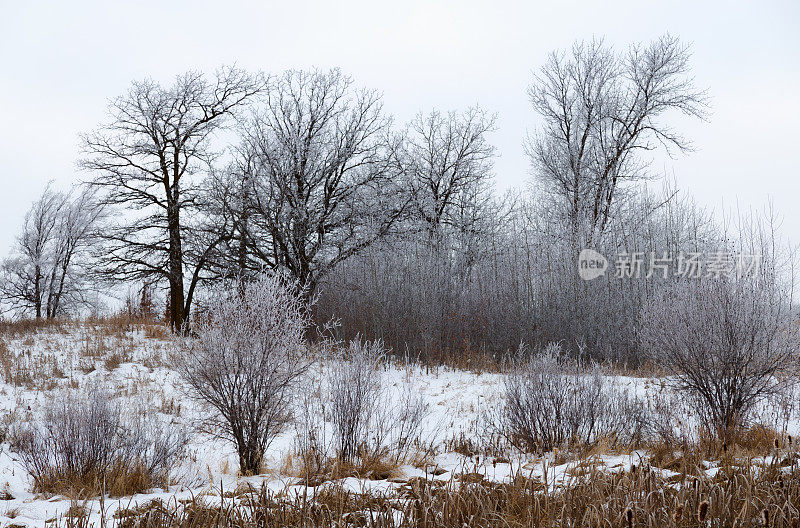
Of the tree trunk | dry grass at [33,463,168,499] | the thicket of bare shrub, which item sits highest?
the tree trunk

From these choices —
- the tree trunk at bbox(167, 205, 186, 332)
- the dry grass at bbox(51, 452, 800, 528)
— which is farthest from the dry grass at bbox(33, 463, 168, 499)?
the tree trunk at bbox(167, 205, 186, 332)

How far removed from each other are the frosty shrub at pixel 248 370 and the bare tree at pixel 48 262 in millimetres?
22776

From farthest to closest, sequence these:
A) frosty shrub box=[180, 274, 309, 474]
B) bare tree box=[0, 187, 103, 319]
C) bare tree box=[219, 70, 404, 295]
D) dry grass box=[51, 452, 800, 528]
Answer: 1. bare tree box=[0, 187, 103, 319]
2. bare tree box=[219, 70, 404, 295]
3. frosty shrub box=[180, 274, 309, 474]
4. dry grass box=[51, 452, 800, 528]

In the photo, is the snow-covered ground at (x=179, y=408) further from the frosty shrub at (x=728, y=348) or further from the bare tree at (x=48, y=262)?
the bare tree at (x=48, y=262)

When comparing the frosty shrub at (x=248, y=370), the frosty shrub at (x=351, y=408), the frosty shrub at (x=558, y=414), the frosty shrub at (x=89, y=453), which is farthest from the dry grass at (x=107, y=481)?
the frosty shrub at (x=558, y=414)

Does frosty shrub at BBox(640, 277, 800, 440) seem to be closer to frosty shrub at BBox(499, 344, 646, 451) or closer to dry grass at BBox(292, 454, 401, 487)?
frosty shrub at BBox(499, 344, 646, 451)

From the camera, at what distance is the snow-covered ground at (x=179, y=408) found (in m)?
5.00

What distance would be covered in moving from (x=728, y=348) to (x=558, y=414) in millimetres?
2612

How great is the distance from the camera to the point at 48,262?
2697 cm

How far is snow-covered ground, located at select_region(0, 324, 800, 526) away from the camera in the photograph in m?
5.00

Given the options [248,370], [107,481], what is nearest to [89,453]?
[107,481]

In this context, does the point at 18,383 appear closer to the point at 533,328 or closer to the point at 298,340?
the point at 298,340

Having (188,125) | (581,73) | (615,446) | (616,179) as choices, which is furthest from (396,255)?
(581,73)

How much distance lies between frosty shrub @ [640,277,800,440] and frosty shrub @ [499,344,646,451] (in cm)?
101
